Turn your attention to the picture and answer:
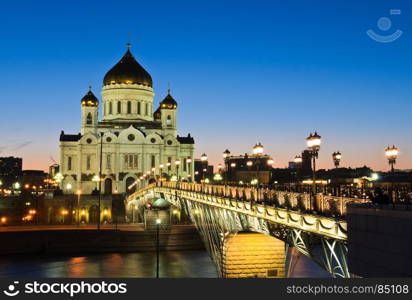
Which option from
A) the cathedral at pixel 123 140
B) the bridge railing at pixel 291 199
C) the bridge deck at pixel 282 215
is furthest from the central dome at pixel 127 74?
the bridge railing at pixel 291 199

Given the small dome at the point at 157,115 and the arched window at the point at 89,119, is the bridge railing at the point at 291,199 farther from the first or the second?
the small dome at the point at 157,115

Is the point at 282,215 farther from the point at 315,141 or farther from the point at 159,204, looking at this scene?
the point at 159,204

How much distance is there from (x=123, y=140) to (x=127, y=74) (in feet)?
42.7

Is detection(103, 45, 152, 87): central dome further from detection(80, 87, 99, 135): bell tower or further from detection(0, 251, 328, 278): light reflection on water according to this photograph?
detection(0, 251, 328, 278): light reflection on water

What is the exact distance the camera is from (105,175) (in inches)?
3674

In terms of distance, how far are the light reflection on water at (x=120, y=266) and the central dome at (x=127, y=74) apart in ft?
153

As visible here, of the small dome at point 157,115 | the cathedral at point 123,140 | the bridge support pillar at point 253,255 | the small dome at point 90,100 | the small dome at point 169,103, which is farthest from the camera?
the small dome at point 157,115

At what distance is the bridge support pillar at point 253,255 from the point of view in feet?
113

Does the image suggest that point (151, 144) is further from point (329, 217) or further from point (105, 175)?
point (329, 217)

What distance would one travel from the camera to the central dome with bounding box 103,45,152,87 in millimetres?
99438

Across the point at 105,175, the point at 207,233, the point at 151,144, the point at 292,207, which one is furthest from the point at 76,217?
the point at 292,207

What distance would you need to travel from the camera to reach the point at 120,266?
166 ft

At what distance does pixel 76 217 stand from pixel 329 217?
6908cm

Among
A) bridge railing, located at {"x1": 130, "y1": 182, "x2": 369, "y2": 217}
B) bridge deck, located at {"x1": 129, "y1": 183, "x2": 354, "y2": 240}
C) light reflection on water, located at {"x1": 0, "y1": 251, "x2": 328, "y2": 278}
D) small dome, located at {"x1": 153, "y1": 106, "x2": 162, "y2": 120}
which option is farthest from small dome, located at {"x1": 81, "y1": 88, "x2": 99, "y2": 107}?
bridge railing, located at {"x1": 130, "y1": 182, "x2": 369, "y2": 217}
